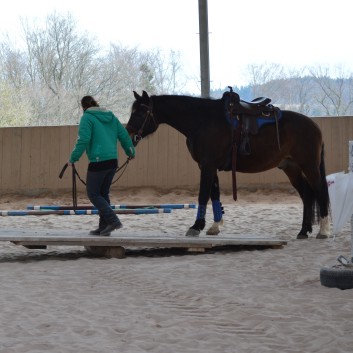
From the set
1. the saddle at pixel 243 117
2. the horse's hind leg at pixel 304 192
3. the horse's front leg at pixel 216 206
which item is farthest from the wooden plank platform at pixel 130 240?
the saddle at pixel 243 117

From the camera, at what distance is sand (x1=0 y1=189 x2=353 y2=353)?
4.26 meters

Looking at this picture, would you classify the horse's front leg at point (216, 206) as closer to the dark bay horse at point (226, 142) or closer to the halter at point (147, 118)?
the dark bay horse at point (226, 142)

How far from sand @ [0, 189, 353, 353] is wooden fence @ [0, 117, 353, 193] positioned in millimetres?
A: 8793

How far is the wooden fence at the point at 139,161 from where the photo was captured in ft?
58.2

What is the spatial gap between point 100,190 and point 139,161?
10638mm

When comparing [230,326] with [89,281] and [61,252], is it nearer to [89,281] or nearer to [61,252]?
[89,281]

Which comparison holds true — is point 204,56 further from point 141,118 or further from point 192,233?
point 192,233

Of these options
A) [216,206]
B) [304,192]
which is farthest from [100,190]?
[304,192]

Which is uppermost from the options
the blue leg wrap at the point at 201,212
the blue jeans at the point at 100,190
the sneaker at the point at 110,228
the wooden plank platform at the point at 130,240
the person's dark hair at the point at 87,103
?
the person's dark hair at the point at 87,103

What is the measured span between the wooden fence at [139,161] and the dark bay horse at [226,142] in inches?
333

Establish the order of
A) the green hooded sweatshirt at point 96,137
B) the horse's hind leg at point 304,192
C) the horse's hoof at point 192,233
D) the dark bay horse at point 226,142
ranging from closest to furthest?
the green hooded sweatshirt at point 96,137 → the horse's hoof at point 192,233 → the dark bay horse at point 226,142 → the horse's hind leg at point 304,192

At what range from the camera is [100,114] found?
312 inches

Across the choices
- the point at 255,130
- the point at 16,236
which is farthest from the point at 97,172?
the point at 255,130

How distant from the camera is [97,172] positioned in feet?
25.8
